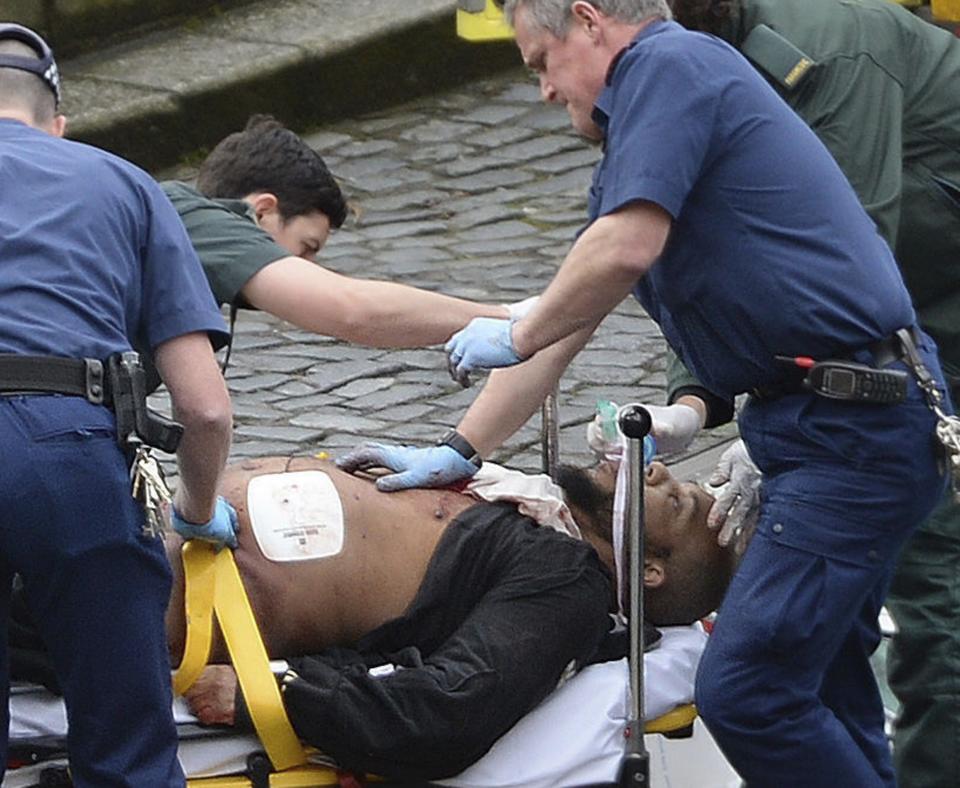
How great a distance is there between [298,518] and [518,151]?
546cm

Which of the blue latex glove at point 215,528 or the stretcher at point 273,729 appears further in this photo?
the blue latex glove at point 215,528

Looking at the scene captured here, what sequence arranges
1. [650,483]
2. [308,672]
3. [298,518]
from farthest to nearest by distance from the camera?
[650,483], [298,518], [308,672]

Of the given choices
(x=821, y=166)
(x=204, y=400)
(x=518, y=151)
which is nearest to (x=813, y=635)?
(x=821, y=166)

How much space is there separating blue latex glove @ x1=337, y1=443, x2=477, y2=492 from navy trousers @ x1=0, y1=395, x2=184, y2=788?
0.88 meters

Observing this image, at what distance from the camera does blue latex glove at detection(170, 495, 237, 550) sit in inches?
157

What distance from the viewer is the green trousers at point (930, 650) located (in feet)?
14.6

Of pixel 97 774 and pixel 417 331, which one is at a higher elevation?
pixel 417 331

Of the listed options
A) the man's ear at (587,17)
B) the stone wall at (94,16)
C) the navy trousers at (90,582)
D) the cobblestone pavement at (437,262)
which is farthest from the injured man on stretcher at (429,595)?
the stone wall at (94,16)

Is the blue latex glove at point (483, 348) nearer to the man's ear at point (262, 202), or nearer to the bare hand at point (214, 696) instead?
the bare hand at point (214, 696)

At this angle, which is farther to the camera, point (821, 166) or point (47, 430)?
point (821, 166)

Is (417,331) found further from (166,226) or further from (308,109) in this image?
(308,109)

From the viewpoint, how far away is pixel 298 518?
421 cm

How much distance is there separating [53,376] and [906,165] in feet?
6.61

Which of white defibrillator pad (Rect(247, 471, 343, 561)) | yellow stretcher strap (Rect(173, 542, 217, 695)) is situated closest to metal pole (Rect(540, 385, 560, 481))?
white defibrillator pad (Rect(247, 471, 343, 561))
